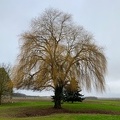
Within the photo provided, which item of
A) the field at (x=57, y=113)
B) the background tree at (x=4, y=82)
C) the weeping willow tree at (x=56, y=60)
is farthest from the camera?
the background tree at (x=4, y=82)

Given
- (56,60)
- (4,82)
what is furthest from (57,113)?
(4,82)

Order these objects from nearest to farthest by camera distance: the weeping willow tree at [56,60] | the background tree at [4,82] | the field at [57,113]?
the field at [57,113], the weeping willow tree at [56,60], the background tree at [4,82]

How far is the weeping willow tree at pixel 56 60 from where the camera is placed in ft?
115

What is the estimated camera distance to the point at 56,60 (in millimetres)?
35406

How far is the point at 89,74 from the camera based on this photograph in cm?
3581

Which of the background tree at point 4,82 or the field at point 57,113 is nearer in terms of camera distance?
the field at point 57,113

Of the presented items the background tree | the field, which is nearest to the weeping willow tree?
the field

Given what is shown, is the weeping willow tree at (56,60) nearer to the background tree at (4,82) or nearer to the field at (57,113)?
the field at (57,113)

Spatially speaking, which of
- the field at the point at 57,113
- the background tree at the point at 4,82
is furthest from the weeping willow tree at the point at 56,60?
the background tree at the point at 4,82

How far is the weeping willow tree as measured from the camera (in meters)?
35.0

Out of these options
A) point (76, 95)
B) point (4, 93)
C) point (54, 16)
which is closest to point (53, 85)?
point (54, 16)

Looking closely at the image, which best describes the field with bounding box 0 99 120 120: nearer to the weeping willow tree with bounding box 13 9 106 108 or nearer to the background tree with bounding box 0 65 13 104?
the weeping willow tree with bounding box 13 9 106 108

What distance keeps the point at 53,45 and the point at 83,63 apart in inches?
165

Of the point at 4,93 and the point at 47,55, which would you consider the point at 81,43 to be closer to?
the point at 47,55
